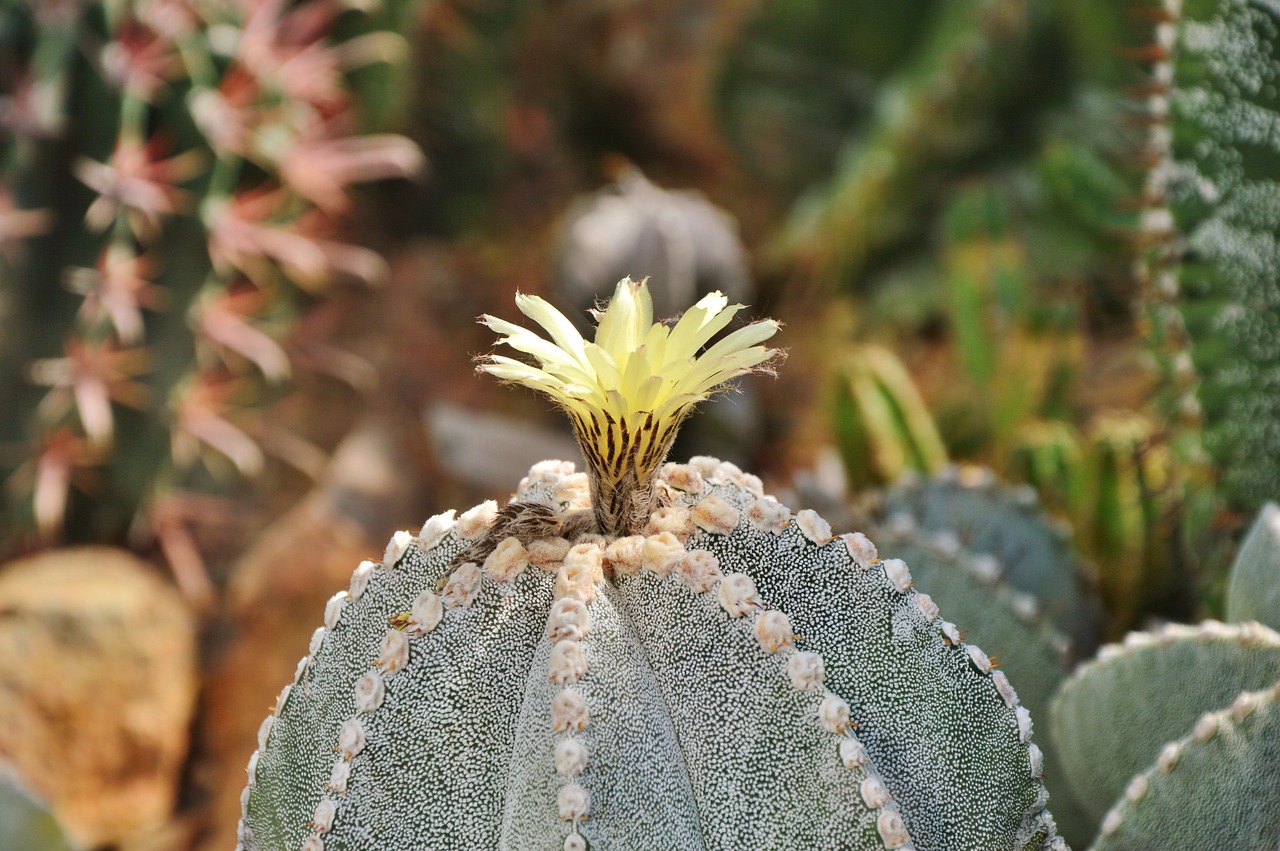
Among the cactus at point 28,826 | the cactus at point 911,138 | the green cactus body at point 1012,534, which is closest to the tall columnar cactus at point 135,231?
the cactus at point 28,826

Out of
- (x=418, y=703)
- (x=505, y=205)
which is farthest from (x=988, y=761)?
(x=505, y=205)

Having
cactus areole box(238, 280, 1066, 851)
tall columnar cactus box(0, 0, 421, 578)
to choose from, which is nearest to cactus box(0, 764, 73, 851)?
cactus areole box(238, 280, 1066, 851)

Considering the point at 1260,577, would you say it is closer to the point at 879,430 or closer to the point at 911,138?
the point at 879,430

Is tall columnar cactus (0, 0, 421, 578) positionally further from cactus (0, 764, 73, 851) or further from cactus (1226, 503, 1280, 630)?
cactus (1226, 503, 1280, 630)

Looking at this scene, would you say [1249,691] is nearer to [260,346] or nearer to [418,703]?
[418,703]

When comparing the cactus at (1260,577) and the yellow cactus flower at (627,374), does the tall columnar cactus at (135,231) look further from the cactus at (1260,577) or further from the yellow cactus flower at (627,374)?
the cactus at (1260,577)

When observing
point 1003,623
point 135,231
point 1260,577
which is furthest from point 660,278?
point 1260,577

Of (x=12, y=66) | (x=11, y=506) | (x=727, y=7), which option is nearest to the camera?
(x=12, y=66)
